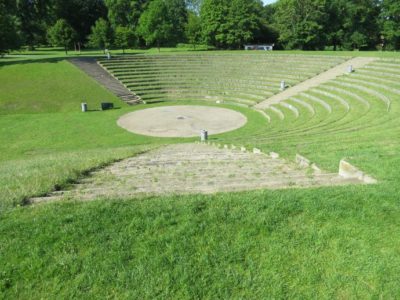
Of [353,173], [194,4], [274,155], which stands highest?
[194,4]

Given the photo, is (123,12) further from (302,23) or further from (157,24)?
(302,23)

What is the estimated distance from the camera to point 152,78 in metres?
36.0

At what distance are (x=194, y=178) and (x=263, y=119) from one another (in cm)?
1784

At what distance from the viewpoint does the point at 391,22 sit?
5312 centimetres

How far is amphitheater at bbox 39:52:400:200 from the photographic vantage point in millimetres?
7523

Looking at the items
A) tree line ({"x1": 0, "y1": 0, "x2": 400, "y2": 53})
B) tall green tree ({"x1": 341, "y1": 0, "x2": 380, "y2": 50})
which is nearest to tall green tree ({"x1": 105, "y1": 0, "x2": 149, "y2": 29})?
tree line ({"x1": 0, "y1": 0, "x2": 400, "y2": 53})

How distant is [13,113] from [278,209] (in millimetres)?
27966

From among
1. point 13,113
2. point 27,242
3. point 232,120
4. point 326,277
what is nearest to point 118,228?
point 27,242

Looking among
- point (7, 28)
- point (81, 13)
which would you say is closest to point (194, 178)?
point (7, 28)

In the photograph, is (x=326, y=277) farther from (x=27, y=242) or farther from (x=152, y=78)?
(x=152, y=78)

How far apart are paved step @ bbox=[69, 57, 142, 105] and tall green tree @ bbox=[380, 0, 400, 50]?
151 ft

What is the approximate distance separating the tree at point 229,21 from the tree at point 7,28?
104ft

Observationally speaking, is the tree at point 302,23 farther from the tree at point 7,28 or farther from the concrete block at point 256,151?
the concrete block at point 256,151

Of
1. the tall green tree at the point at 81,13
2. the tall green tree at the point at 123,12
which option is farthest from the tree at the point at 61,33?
the tall green tree at the point at 123,12
